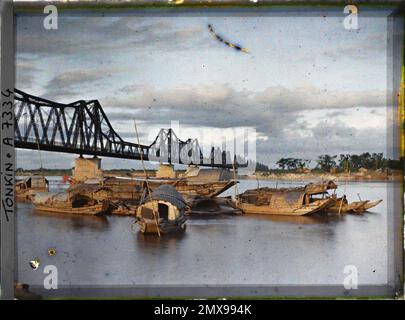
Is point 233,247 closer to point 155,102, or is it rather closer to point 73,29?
point 155,102

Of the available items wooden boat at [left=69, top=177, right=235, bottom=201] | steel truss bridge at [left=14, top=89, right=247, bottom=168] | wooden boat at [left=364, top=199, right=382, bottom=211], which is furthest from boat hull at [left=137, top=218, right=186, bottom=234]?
wooden boat at [left=364, top=199, right=382, bottom=211]

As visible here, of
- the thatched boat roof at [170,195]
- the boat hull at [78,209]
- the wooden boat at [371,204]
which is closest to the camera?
the wooden boat at [371,204]

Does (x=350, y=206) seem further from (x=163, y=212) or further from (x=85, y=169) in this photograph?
(x=85, y=169)

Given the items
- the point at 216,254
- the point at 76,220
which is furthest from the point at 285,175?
the point at 76,220

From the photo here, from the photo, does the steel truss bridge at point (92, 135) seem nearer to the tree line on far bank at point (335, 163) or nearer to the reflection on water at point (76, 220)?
the tree line on far bank at point (335, 163)

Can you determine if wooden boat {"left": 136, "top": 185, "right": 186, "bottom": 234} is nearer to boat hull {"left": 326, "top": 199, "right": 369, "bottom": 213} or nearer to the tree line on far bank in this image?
the tree line on far bank

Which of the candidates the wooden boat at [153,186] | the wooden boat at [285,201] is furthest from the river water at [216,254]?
the wooden boat at [153,186]
